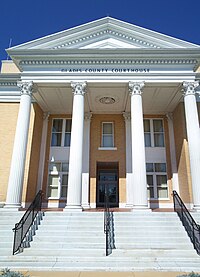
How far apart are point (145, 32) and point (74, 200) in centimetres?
1089

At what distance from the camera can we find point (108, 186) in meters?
18.1

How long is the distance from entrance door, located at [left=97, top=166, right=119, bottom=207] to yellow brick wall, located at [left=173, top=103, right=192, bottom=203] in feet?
15.8

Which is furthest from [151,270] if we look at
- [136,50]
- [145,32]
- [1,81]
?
[1,81]

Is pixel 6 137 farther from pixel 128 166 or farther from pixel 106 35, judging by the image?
pixel 106 35

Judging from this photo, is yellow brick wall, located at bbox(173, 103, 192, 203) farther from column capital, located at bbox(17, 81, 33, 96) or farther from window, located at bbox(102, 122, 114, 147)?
column capital, located at bbox(17, 81, 33, 96)

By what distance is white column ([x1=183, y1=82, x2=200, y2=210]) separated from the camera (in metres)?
11.9

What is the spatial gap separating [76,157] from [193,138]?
21.0 ft

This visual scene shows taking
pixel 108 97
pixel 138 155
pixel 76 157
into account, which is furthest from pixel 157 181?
pixel 76 157

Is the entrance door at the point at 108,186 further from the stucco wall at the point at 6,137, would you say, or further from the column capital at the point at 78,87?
the column capital at the point at 78,87

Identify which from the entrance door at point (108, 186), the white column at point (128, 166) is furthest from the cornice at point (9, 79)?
→ the entrance door at point (108, 186)

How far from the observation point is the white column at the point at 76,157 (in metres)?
11.5

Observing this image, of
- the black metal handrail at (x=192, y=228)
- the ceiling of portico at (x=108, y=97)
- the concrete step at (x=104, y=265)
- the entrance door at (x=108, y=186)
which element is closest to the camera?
the concrete step at (x=104, y=265)

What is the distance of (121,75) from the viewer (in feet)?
44.9

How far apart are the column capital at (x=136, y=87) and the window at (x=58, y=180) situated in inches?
306
